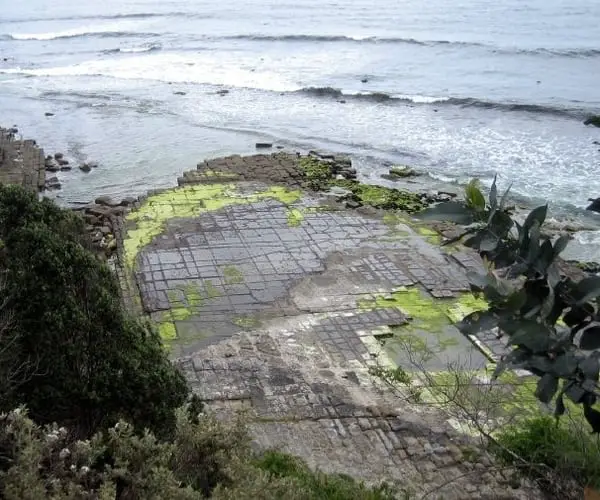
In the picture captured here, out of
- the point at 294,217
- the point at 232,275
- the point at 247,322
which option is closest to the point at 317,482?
the point at 247,322

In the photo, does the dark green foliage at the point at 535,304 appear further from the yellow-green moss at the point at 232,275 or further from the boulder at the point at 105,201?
the boulder at the point at 105,201

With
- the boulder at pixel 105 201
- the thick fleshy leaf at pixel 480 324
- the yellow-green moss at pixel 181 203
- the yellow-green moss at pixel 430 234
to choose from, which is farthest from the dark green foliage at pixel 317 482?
the boulder at pixel 105 201

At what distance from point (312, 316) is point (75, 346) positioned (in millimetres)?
5285

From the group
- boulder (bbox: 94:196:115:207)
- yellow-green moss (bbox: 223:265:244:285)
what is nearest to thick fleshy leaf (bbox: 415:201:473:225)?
yellow-green moss (bbox: 223:265:244:285)

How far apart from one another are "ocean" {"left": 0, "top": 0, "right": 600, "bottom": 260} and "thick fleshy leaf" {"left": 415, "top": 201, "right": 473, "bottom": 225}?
13.2 m

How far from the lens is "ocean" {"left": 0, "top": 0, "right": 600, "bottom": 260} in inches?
866

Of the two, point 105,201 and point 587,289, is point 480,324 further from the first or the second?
point 105,201

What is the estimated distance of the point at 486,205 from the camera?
11.6 ft

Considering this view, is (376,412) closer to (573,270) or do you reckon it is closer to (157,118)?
(573,270)

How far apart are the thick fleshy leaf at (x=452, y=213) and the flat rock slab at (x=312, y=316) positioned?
4155mm

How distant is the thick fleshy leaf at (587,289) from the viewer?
3.08 metres

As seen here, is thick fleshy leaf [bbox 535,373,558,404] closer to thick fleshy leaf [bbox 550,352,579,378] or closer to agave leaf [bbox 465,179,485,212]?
thick fleshy leaf [bbox 550,352,579,378]

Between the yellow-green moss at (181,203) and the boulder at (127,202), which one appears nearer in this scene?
the yellow-green moss at (181,203)

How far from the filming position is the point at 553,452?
7539 mm
